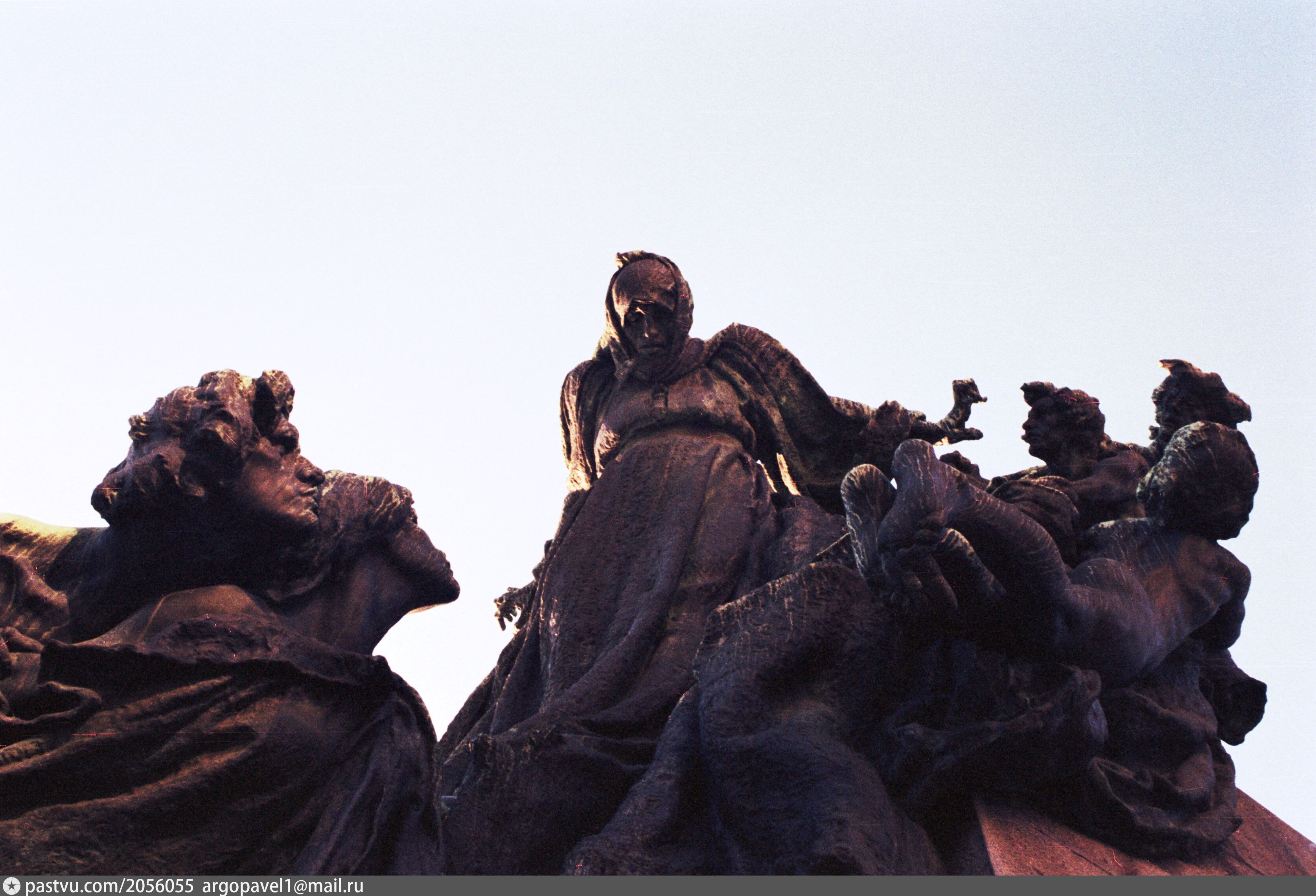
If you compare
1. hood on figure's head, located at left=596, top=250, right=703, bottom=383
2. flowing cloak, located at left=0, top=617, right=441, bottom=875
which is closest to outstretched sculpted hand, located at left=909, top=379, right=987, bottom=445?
hood on figure's head, located at left=596, top=250, right=703, bottom=383

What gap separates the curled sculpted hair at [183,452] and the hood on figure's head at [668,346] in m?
2.35

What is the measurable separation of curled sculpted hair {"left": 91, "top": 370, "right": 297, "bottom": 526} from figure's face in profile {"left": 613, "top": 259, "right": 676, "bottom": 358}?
2.34m

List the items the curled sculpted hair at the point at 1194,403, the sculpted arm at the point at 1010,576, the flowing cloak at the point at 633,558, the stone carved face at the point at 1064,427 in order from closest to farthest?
1. the sculpted arm at the point at 1010,576
2. the flowing cloak at the point at 633,558
3. the curled sculpted hair at the point at 1194,403
4. the stone carved face at the point at 1064,427

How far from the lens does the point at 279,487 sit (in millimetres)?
4230

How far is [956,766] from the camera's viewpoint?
12.1 feet

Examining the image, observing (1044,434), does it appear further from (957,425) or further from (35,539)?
(35,539)

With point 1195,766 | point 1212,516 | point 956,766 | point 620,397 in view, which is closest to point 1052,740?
point 956,766

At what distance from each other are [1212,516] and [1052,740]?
0.99 metres

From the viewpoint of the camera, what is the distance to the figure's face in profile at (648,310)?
6.29 metres

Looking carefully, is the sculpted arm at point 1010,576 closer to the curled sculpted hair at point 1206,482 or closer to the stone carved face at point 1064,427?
the curled sculpted hair at point 1206,482

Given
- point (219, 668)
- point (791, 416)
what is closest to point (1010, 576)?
point (219, 668)

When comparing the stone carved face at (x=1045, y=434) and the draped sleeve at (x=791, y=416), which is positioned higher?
the draped sleeve at (x=791, y=416)

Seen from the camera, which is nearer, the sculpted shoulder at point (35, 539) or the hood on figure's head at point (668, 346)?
the sculpted shoulder at point (35, 539)

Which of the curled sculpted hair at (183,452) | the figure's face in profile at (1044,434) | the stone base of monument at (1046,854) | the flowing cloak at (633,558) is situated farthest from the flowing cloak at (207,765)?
the figure's face in profile at (1044,434)
